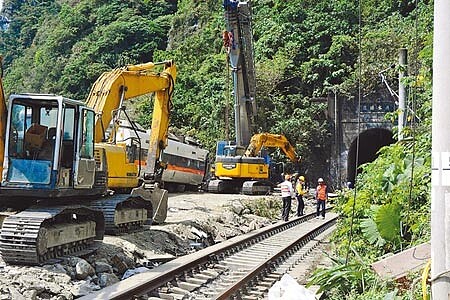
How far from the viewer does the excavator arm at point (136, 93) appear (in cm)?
1356

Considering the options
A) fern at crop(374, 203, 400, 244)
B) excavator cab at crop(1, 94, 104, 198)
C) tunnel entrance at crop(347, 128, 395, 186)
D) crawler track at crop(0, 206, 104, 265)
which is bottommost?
crawler track at crop(0, 206, 104, 265)

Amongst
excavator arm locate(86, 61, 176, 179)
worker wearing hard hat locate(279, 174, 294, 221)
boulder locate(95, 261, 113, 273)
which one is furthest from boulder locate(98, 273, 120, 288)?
worker wearing hard hat locate(279, 174, 294, 221)

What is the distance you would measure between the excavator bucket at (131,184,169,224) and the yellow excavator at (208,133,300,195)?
14192 mm

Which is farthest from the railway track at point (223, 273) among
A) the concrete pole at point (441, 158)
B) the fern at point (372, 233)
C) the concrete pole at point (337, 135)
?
the concrete pole at point (337, 135)

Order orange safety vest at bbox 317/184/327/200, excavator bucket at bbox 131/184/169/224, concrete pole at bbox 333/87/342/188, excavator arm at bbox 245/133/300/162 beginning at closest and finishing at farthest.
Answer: excavator bucket at bbox 131/184/169/224, orange safety vest at bbox 317/184/327/200, excavator arm at bbox 245/133/300/162, concrete pole at bbox 333/87/342/188

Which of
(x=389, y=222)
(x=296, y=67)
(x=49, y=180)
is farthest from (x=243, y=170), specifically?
(x=389, y=222)

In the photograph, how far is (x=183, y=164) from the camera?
29.6 metres

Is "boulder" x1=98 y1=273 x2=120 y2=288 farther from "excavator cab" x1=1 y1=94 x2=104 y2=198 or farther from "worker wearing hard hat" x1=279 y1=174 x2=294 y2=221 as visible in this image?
"worker wearing hard hat" x1=279 y1=174 x2=294 y2=221

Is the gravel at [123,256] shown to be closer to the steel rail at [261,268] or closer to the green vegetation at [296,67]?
the steel rail at [261,268]

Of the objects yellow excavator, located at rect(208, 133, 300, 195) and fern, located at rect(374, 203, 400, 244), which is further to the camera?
yellow excavator, located at rect(208, 133, 300, 195)

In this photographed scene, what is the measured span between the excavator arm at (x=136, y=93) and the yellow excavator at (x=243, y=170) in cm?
1419

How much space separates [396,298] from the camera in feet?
19.9

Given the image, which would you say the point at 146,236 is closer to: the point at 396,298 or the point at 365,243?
the point at 365,243

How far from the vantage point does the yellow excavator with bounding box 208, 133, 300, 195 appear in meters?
30.5
